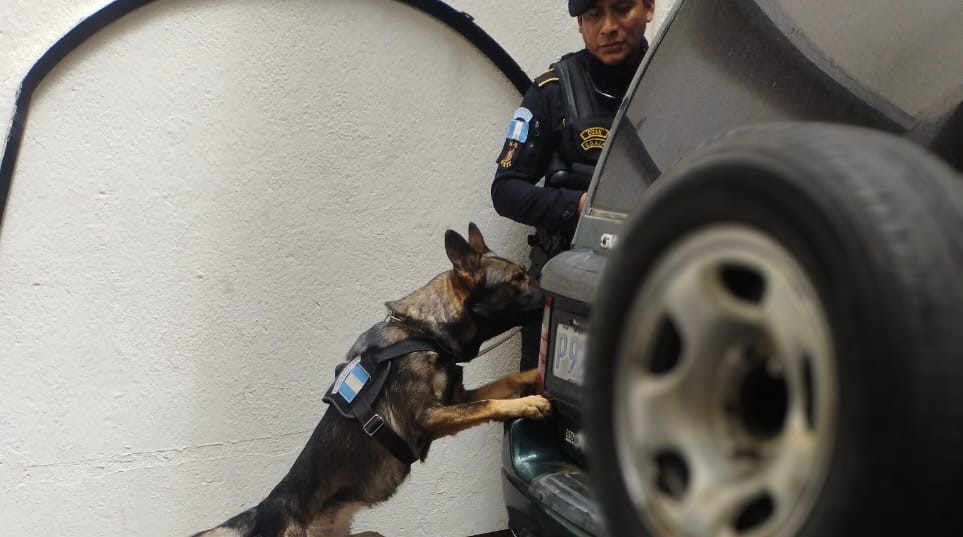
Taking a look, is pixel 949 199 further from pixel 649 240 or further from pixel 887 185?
pixel 649 240

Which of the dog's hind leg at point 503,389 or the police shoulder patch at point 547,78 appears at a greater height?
the police shoulder patch at point 547,78

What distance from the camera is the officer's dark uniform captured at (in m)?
3.79

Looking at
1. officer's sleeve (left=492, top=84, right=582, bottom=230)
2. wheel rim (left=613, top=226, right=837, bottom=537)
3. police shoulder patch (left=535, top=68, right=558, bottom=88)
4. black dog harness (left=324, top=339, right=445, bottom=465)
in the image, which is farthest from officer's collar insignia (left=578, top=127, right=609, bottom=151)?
wheel rim (left=613, top=226, right=837, bottom=537)

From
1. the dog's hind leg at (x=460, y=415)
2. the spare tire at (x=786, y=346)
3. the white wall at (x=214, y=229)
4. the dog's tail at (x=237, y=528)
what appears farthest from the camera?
the white wall at (x=214, y=229)

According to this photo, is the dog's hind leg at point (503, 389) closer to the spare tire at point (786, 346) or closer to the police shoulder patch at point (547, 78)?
the police shoulder patch at point (547, 78)

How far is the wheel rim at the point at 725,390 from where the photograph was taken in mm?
1214

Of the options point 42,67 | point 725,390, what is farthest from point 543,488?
point 42,67

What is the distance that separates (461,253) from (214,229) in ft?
3.64

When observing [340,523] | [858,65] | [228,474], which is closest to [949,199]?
[858,65]

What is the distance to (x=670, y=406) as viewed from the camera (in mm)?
1393

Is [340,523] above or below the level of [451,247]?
below

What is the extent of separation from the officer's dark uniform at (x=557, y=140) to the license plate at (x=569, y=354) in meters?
1.42

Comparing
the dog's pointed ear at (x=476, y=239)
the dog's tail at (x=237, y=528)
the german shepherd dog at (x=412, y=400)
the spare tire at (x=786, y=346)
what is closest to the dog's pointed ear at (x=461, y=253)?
the german shepherd dog at (x=412, y=400)

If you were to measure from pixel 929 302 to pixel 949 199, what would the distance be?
0.17 metres
